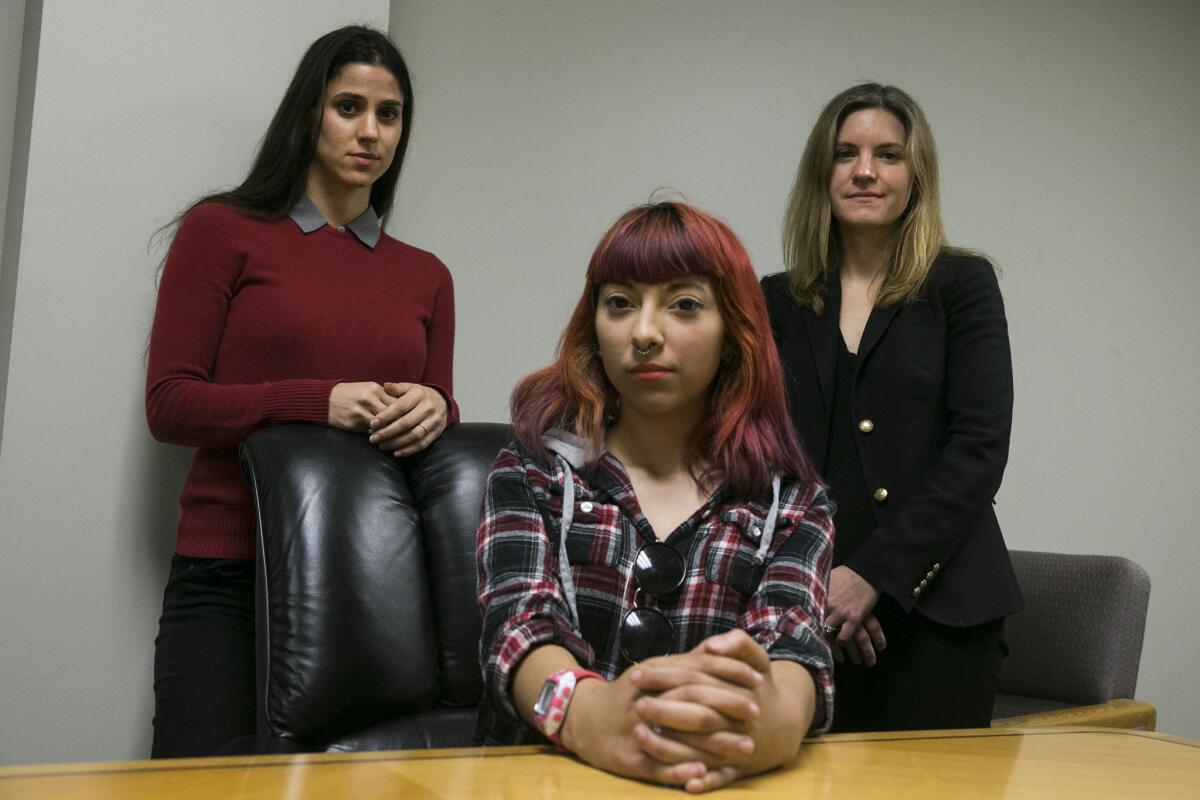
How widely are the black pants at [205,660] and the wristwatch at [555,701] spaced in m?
0.85

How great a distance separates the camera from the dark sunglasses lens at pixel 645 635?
3.73 ft

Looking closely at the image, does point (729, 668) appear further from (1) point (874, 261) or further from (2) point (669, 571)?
(1) point (874, 261)

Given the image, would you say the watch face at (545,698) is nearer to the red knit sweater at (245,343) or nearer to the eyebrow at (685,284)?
the eyebrow at (685,284)

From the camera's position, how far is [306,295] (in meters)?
1.88

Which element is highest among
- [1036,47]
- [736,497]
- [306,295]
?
[1036,47]

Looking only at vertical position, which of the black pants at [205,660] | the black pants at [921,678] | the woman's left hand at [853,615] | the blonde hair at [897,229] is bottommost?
the black pants at [205,660]

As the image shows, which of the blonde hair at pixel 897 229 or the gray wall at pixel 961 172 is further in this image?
the gray wall at pixel 961 172

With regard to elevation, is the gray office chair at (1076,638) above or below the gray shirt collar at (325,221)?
below

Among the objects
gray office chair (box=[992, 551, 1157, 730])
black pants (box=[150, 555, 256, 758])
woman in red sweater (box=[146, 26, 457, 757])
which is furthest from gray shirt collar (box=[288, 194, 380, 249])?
gray office chair (box=[992, 551, 1157, 730])

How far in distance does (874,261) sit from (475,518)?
76 cm

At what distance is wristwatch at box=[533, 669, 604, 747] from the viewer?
99cm

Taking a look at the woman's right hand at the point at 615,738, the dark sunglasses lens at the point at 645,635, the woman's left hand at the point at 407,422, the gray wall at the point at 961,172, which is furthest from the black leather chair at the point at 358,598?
the gray wall at the point at 961,172

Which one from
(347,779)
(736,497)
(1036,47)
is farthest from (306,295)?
(1036,47)

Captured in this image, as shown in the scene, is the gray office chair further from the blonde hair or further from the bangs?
the bangs
